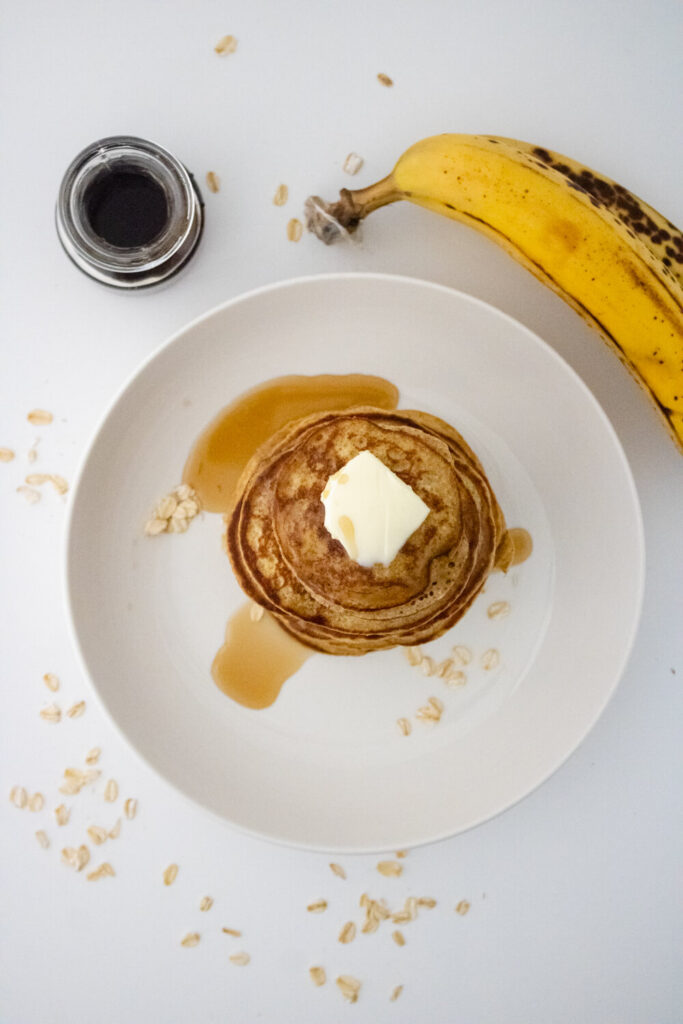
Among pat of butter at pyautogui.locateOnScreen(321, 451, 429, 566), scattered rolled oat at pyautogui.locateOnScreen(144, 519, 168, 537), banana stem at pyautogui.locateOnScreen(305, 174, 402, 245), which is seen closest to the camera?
pat of butter at pyautogui.locateOnScreen(321, 451, 429, 566)

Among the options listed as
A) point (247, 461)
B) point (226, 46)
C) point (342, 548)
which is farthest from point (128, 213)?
point (342, 548)

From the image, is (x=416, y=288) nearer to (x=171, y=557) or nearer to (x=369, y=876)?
(x=171, y=557)

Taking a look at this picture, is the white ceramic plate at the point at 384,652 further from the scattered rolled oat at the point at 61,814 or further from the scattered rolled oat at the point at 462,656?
the scattered rolled oat at the point at 61,814

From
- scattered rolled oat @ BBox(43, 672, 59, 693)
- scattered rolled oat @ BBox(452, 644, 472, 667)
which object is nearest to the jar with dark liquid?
scattered rolled oat @ BBox(43, 672, 59, 693)

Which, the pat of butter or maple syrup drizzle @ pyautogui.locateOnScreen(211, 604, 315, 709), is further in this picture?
maple syrup drizzle @ pyautogui.locateOnScreen(211, 604, 315, 709)

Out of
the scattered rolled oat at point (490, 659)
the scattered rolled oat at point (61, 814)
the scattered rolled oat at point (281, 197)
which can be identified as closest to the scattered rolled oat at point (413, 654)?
the scattered rolled oat at point (490, 659)

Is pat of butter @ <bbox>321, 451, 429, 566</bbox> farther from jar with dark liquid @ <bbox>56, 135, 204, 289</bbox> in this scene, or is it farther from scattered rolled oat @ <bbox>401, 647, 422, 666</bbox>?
jar with dark liquid @ <bbox>56, 135, 204, 289</bbox>

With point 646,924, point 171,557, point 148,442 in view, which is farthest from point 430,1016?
point 148,442
